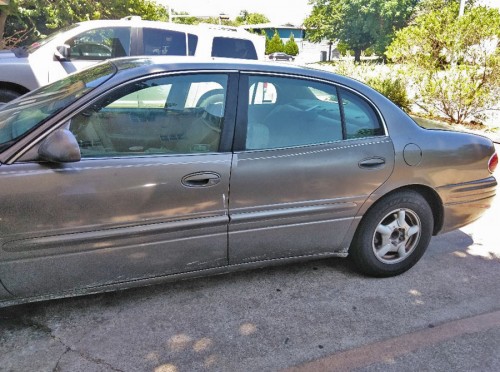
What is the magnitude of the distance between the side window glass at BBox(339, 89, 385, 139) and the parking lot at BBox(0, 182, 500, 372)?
1.13 meters

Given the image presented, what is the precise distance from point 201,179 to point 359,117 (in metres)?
1.29

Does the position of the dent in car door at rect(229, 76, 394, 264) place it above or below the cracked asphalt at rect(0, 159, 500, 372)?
above

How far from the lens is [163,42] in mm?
6836

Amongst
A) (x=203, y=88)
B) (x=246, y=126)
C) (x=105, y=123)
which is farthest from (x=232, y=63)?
(x=105, y=123)

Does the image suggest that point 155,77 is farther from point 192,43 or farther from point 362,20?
point 362,20

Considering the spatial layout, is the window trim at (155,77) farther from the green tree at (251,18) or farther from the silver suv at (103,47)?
the green tree at (251,18)

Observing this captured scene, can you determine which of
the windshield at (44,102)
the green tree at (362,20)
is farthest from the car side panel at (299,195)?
the green tree at (362,20)

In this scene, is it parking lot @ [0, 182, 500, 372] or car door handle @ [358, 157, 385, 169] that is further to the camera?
car door handle @ [358, 157, 385, 169]

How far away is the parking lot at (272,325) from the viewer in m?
2.31

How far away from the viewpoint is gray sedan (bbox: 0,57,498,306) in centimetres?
226

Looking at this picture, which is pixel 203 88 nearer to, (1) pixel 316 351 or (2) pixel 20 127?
(2) pixel 20 127

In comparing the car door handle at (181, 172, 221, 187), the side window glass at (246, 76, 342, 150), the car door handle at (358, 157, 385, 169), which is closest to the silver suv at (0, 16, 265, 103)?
the side window glass at (246, 76, 342, 150)

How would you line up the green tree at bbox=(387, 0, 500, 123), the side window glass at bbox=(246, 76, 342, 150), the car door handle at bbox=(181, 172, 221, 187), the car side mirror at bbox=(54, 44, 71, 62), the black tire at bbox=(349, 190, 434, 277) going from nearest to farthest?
the car door handle at bbox=(181, 172, 221, 187)
the side window glass at bbox=(246, 76, 342, 150)
the black tire at bbox=(349, 190, 434, 277)
the car side mirror at bbox=(54, 44, 71, 62)
the green tree at bbox=(387, 0, 500, 123)

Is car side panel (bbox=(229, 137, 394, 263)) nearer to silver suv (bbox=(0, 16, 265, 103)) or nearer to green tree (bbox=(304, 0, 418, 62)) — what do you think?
silver suv (bbox=(0, 16, 265, 103))
